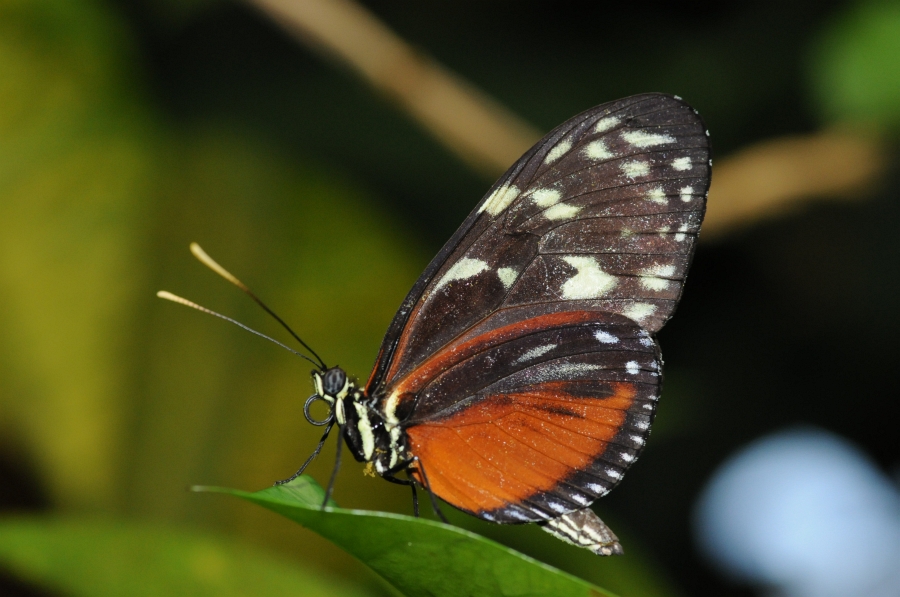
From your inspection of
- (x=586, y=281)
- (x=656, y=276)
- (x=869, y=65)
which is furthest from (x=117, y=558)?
(x=869, y=65)

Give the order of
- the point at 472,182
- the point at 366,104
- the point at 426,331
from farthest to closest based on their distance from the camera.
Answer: the point at 366,104, the point at 472,182, the point at 426,331

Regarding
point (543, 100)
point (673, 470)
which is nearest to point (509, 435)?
point (673, 470)

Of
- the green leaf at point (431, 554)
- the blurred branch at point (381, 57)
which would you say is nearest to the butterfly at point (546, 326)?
the green leaf at point (431, 554)

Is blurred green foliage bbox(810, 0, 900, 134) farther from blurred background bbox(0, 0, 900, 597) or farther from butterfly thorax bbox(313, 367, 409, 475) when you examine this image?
butterfly thorax bbox(313, 367, 409, 475)

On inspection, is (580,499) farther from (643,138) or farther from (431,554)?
(643,138)

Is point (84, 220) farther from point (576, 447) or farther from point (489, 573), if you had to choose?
point (489, 573)

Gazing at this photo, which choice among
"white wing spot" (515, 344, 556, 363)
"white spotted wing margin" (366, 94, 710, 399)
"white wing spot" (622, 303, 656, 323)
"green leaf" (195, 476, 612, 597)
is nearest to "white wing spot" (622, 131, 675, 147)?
"white spotted wing margin" (366, 94, 710, 399)
